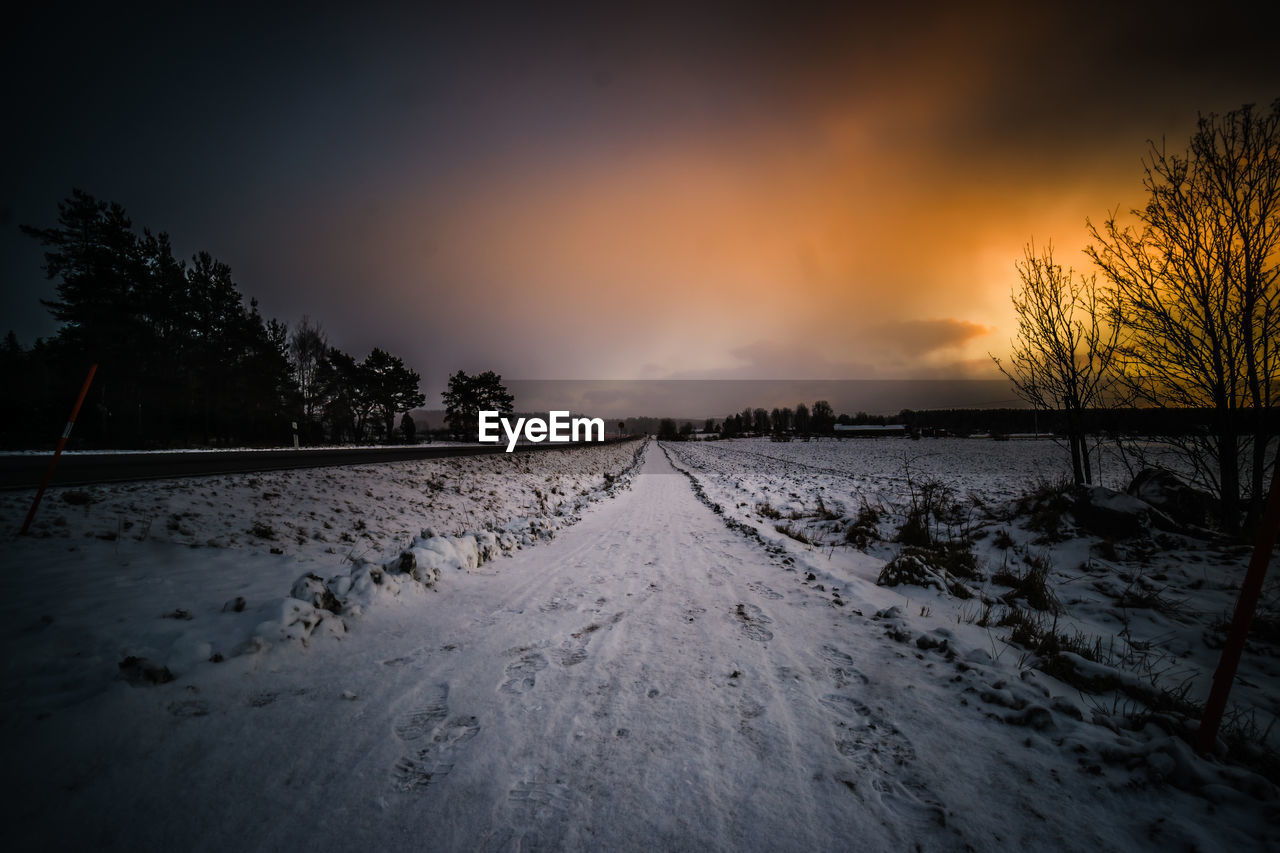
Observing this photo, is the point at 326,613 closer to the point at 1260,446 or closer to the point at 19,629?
the point at 19,629

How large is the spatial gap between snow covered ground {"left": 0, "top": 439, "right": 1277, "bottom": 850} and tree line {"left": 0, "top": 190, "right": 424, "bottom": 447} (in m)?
26.4

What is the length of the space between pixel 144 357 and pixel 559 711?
35.0 metres

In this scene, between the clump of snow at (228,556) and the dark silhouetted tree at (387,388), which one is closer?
the clump of snow at (228,556)

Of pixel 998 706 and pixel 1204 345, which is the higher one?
pixel 1204 345

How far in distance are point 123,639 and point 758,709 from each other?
183 inches

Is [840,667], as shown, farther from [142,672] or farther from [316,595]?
[142,672]

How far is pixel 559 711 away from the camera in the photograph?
2584 millimetres

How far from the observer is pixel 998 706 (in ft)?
8.54

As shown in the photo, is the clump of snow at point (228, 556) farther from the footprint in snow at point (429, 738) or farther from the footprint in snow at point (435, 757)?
the footprint in snow at point (435, 757)

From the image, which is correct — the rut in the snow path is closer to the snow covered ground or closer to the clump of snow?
the snow covered ground

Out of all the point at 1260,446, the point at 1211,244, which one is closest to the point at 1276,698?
the point at 1260,446

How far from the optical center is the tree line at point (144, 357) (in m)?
20.7

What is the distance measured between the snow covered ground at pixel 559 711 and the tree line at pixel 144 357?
26379 millimetres

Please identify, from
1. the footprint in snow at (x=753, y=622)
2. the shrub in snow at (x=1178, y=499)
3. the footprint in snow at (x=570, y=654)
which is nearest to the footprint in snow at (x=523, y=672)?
the footprint in snow at (x=570, y=654)
